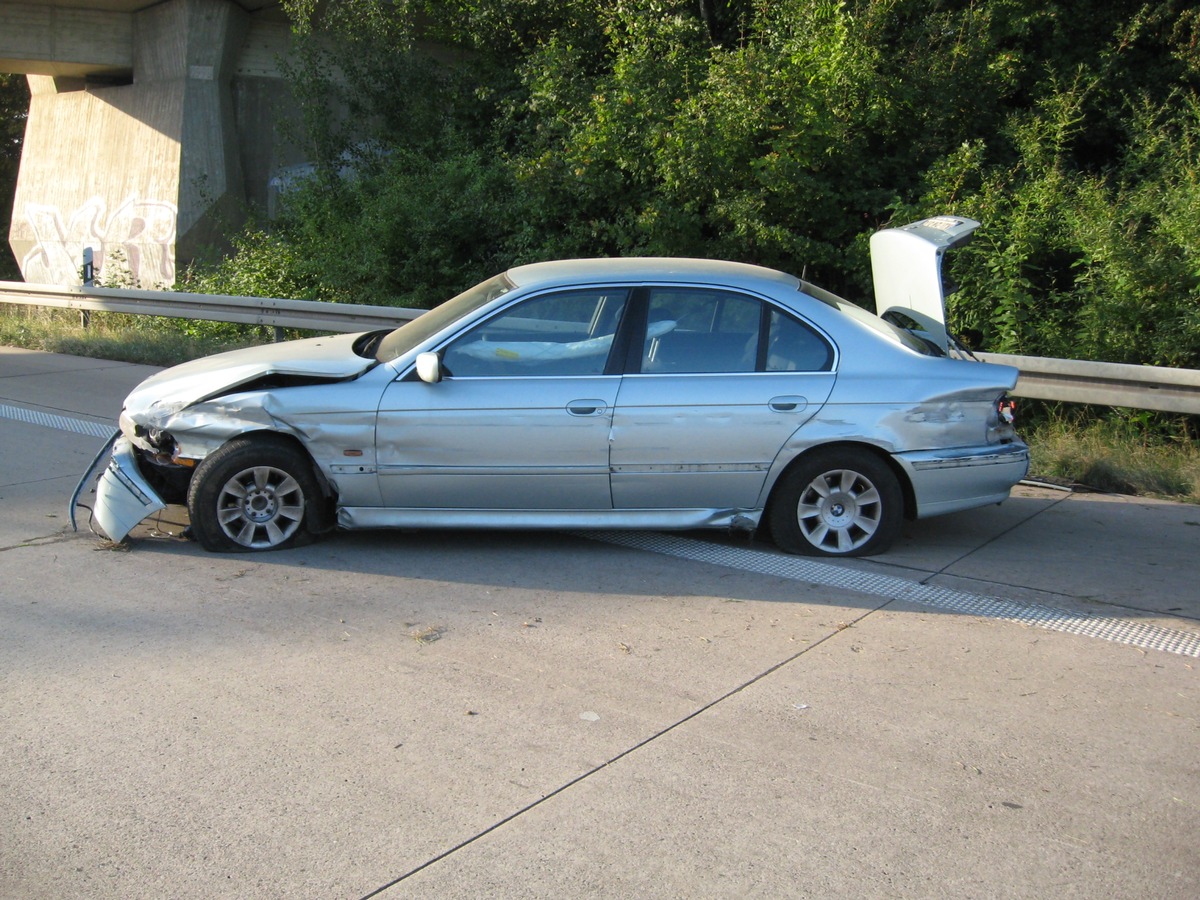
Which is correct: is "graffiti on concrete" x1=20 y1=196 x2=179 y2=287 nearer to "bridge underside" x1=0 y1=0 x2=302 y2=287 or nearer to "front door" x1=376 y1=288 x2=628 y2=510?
"bridge underside" x1=0 y1=0 x2=302 y2=287

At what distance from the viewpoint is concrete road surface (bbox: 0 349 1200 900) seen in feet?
11.2

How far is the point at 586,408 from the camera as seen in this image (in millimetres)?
6086

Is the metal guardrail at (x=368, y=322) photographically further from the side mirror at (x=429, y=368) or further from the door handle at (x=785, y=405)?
the side mirror at (x=429, y=368)

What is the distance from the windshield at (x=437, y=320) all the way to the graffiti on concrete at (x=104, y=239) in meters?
13.0

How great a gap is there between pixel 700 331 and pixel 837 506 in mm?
1209

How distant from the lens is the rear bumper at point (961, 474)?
6230mm

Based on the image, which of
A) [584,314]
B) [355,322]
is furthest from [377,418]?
[355,322]

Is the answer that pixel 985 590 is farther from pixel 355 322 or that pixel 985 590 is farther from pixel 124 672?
pixel 355 322

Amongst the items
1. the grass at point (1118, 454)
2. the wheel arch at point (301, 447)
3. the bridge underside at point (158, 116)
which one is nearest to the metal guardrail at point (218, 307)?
the bridge underside at point (158, 116)

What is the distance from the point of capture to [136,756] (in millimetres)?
3994

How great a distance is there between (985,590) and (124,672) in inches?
160

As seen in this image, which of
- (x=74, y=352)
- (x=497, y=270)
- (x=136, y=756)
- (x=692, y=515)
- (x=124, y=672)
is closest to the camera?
(x=136, y=756)

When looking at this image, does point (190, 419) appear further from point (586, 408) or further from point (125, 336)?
point (125, 336)

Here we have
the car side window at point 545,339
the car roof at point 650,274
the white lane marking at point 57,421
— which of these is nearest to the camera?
the car side window at point 545,339
